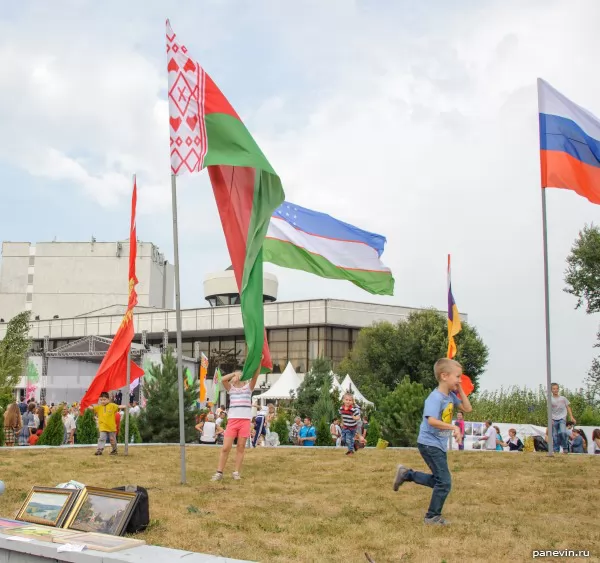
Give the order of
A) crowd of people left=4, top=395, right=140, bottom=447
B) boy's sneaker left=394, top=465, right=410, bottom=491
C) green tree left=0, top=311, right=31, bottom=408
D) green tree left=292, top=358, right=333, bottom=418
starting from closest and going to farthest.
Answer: boy's sneaker left=394, top=465, right=410, bottom=491, crowd of people left=4, top=395, right=140, bottom=447, green tree left=292, top=358, right=333, bottom=418, green tree left=0, top=311, right=31, bottom=408

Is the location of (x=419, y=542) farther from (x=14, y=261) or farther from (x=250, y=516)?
(x=14, y=261)

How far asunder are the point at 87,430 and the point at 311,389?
19103 mm

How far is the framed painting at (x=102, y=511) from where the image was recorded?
19.2ft

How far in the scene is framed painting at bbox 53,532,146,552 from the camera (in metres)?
4.95

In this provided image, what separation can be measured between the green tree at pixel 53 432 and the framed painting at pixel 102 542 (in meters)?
14.3

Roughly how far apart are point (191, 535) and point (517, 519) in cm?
330

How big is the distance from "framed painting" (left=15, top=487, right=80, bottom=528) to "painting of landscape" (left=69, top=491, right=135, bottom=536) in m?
0.13

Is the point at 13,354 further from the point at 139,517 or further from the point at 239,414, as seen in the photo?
the point at 139,517

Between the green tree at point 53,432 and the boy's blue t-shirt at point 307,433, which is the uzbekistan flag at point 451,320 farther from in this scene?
→ the green tree at point 53,432

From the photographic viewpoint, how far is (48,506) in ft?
20.5

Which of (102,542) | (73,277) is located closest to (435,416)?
(102,542)

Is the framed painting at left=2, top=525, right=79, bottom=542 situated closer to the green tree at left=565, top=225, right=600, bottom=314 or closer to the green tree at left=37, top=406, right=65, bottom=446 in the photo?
the green tree at left=37, top=406, right=65, bottom=446

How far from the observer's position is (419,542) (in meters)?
6.19

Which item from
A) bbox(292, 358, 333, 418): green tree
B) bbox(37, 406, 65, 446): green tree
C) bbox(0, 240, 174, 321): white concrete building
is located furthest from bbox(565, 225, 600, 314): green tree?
bbox(0, 240, 174, 321): white concrete building
